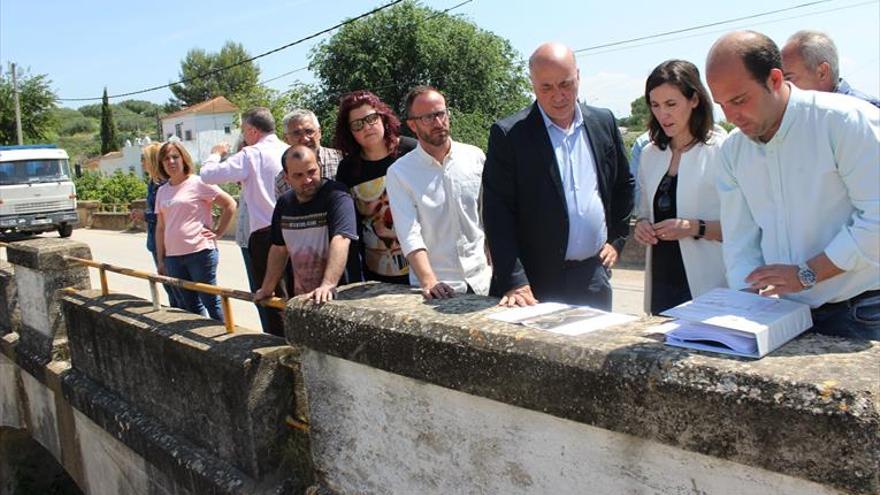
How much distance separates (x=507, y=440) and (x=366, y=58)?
30.0 metres

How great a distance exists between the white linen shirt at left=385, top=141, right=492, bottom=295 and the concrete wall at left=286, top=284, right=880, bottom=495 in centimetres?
46

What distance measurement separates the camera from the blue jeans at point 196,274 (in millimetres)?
5371

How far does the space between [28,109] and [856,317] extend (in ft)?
149

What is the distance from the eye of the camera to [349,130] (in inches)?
A: 144

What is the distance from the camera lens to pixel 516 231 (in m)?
3.04

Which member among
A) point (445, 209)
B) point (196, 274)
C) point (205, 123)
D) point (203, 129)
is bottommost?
point (196, 274)

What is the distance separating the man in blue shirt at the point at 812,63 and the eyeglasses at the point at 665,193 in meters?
0.77

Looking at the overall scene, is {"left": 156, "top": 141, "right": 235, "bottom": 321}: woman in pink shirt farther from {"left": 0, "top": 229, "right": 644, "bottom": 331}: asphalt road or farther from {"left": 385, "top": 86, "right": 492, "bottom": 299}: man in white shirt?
{"left": 385, "top": 86, "right": 492, "bottom": 299}: man in white shirt

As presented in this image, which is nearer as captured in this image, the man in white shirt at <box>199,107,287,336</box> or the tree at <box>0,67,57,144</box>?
the man in white shirt at <box>199,107,287,336</box>

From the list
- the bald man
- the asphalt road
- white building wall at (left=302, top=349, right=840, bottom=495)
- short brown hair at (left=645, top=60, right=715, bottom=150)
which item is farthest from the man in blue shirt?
the asphalt road

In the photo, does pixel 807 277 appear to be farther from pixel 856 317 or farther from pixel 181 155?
pixel 181 155

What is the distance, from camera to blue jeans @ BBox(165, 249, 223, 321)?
5.37m

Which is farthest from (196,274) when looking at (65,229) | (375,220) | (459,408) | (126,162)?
(126,162)

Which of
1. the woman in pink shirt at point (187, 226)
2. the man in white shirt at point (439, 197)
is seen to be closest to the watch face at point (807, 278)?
the man in white shirt at point (439, 197)
